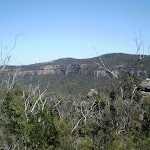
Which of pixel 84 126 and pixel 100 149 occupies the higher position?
pixel 100 149

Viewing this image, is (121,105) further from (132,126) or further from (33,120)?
(33,120)

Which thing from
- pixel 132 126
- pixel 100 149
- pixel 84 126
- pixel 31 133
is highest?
pixel 31 133

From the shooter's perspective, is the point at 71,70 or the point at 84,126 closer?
the point at 84,126

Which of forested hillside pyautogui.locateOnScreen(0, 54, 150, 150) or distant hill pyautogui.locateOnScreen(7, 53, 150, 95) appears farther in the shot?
distant hill pyautogui.locateOnScreen(7, 53, 150, 95)

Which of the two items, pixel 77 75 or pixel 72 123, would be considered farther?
pixel 77 75

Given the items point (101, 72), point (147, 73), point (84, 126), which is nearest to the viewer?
point (84, 126)

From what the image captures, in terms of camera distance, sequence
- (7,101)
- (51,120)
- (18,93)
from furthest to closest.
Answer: (18,93), (7,101), (51,120)

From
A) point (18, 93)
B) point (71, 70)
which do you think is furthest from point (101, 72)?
point (18, 93)

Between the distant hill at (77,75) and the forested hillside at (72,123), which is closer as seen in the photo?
the forested hillside at (72,123)

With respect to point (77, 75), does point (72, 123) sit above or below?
below

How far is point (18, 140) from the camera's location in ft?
28.0

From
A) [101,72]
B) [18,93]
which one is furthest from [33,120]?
[101,72]

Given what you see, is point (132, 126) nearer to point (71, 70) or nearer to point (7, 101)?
point (7, 101)

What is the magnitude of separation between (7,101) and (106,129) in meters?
12.5
